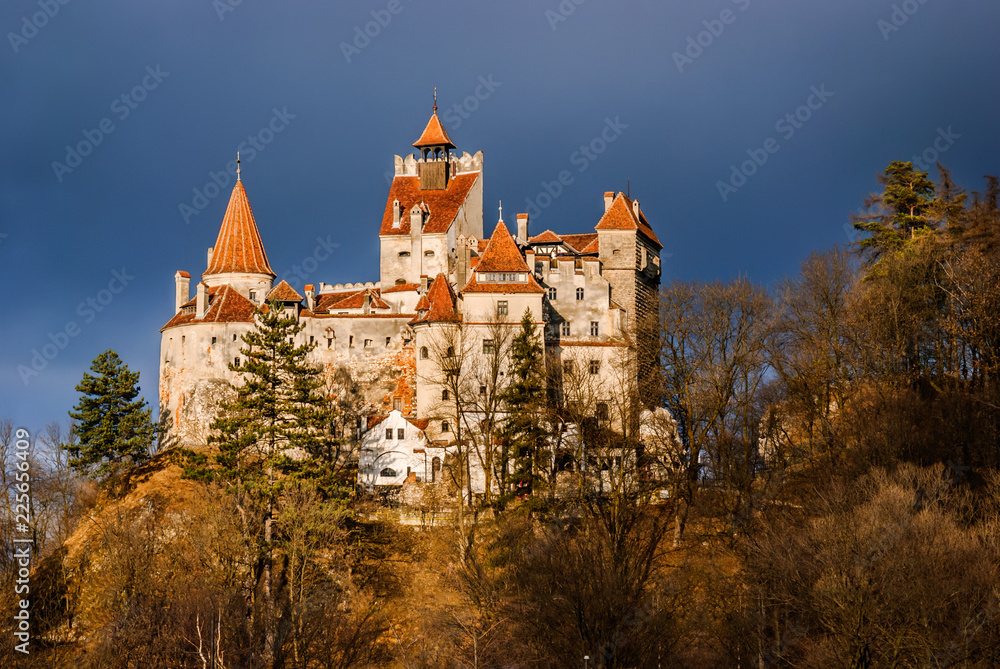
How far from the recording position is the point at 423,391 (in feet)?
207

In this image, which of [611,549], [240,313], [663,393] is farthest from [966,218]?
[240,313]

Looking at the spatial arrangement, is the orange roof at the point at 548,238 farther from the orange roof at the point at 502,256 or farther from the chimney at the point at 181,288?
the chimney at the point at 181,288

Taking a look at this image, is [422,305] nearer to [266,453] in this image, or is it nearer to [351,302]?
[351,302]

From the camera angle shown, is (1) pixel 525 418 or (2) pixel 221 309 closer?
(1) pixel 525 418

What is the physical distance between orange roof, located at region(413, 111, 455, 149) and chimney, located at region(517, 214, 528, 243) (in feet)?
39.7

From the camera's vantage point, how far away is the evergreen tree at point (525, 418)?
52625 mm

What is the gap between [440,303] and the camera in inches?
2569

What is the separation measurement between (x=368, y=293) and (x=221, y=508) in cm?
2698

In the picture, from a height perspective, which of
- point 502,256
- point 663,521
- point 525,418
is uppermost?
point 502,256

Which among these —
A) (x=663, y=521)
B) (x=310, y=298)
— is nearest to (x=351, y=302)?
(x=310, y=298)

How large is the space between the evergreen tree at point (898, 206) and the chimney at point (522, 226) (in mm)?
21854

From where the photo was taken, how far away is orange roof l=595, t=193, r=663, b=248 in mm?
71188

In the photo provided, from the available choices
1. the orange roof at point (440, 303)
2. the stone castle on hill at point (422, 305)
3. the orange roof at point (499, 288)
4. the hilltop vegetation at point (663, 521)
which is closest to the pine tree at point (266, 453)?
the hilltop vegetation at point (663, 521)

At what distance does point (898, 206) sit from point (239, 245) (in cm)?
4214
